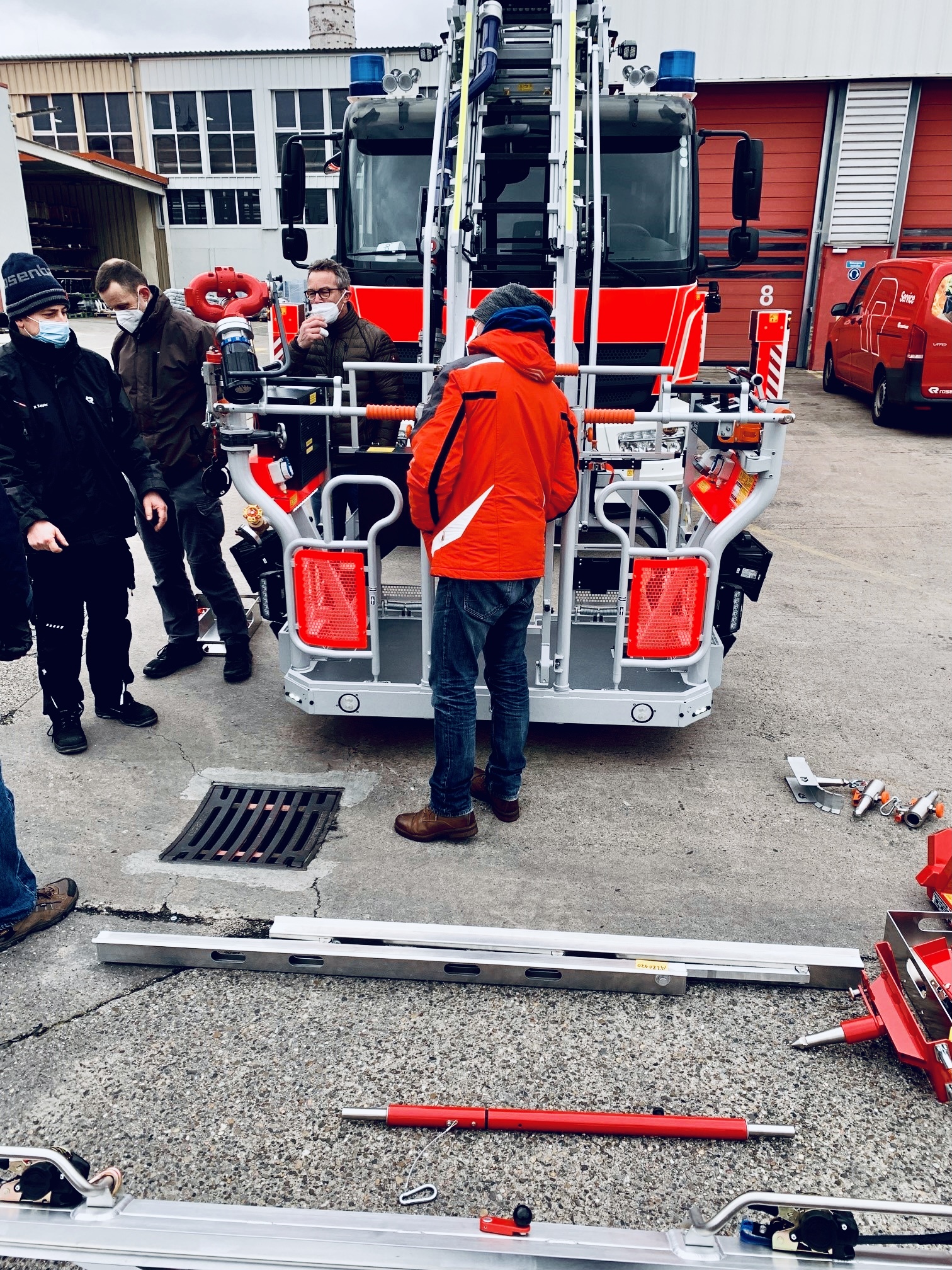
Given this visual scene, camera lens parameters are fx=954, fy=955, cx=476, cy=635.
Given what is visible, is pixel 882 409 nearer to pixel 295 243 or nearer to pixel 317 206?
pixel 295 243

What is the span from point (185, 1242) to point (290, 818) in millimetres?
1992

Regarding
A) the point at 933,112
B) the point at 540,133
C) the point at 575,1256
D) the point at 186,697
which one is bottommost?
the point at 186,697

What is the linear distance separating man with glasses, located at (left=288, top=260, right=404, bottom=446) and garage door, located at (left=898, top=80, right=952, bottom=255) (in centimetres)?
1436

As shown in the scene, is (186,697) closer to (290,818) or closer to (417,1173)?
(290,818)

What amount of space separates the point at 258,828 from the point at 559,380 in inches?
105

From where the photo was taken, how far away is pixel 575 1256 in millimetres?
1956

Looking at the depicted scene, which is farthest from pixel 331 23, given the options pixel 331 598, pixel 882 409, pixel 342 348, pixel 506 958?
pixel 506 958

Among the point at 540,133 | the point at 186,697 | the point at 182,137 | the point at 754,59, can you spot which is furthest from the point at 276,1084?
the point at 182,137

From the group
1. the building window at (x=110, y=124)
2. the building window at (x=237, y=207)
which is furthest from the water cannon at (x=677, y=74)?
the building window at (x=110, y=124)

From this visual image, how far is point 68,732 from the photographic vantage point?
441 centimetres

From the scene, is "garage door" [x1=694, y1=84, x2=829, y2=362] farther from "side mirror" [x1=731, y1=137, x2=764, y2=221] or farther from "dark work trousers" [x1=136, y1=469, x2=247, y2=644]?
"dark work trousers" [x1=136, y1=469, x2=247, y2=644]

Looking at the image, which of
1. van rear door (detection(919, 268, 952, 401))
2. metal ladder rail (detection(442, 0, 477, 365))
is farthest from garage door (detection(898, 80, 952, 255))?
metal ladder rail (detection(442, 0, 477, 365))

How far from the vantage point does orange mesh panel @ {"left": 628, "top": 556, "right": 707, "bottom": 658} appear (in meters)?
3.92

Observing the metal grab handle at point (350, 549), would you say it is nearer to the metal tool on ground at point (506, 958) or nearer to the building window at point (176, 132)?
the metal tool on ground at point (506, 958)
